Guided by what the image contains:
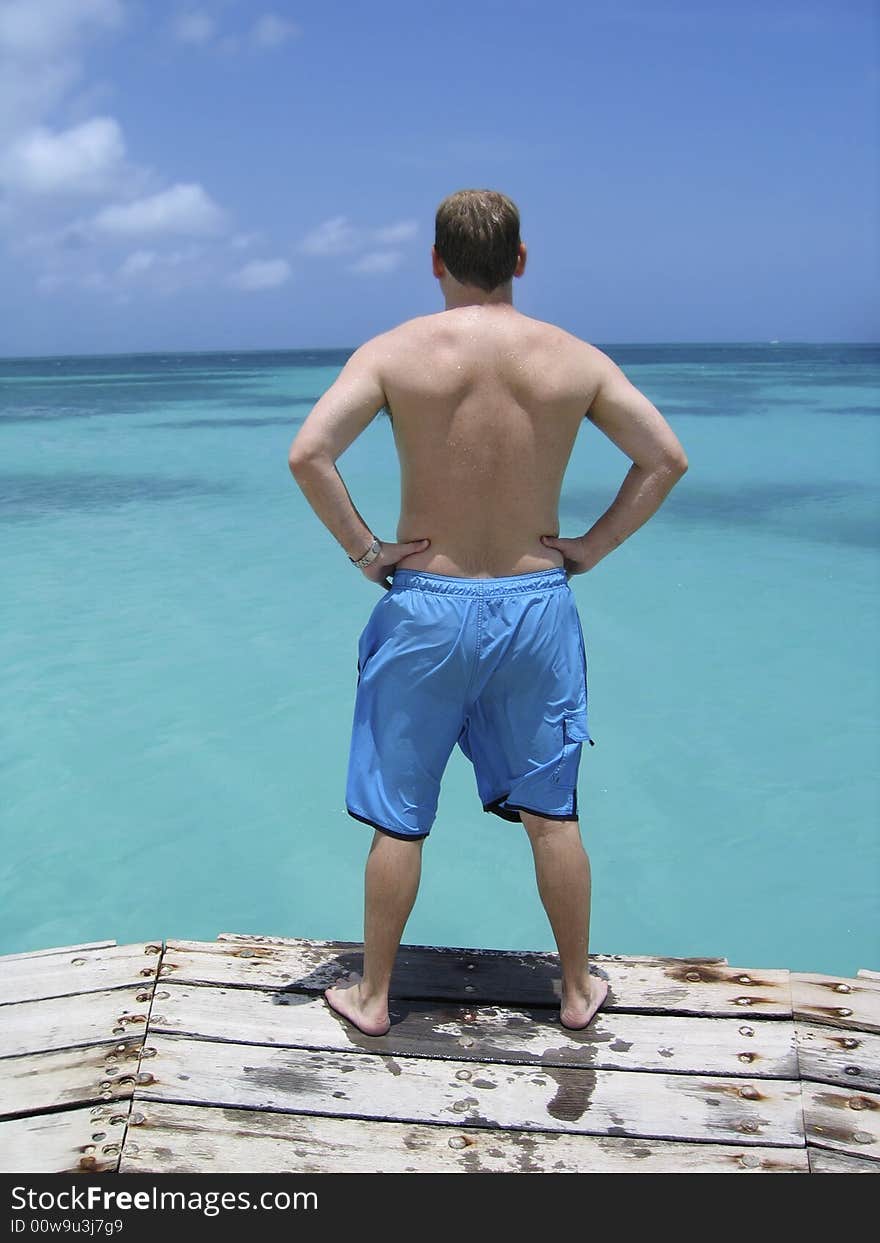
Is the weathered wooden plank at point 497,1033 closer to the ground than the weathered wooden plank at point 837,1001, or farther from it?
closer to the ground

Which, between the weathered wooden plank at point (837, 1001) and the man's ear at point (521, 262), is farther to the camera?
the weathered wooden plank at point (837, 1001)

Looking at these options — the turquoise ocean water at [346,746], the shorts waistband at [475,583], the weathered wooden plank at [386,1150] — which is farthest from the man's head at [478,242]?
the turquoise ocean water at [346,746]

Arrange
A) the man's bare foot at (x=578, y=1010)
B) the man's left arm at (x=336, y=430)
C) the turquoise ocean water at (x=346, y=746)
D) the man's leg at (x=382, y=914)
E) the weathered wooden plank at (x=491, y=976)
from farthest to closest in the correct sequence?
the turquoise ocean water at (x=346, y=746)
the weathered wooden plank at (x=491, y=976)
the man's bare foot at (x=578, y=1010)
the man's leg at (x=382, y=914)
the man's left arm at (x=336, y=430)

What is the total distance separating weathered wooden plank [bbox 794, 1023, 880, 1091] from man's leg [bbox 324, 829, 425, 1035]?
0.88 metres

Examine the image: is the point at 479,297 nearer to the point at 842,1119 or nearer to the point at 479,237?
the point at 479,237

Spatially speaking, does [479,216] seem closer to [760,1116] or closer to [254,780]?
[760,1116]

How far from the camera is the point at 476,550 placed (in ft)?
7.22

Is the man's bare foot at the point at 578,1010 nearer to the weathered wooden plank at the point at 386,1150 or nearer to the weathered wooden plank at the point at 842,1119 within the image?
the weathered wooden plank at the point at 386,1150

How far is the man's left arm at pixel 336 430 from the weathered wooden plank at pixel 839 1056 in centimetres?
146

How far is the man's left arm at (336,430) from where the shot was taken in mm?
2064

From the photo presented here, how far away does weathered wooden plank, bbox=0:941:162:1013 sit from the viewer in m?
2.54

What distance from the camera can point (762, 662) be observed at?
23.6 ft

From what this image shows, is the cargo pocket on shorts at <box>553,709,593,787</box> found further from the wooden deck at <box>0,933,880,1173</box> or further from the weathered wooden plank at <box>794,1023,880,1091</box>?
the weathered wooden plank at <box>794,1023,880,1091</box>

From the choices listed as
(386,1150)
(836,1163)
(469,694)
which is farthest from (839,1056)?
Result: (469,694)
